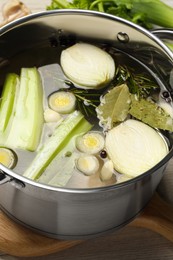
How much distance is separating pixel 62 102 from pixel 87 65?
12 centimetres

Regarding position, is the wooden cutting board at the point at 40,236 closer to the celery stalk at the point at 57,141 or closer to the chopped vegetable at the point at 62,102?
the celery stalk at the point at 57,141

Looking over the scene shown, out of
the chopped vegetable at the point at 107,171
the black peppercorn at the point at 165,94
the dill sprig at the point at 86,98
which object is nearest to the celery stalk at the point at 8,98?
the dill sprig at the point at 86,98

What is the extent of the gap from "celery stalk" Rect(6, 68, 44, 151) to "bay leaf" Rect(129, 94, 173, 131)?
0.66ft

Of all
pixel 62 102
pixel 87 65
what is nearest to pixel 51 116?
pixel 62 102

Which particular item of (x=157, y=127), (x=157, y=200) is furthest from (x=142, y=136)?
(x=157, y=200)

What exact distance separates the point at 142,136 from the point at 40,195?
11.0 inches

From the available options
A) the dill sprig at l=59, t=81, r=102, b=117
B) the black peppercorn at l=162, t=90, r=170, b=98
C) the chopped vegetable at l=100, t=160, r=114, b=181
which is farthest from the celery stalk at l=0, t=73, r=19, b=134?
the black peppercorn at l=162, t=90, r=170, b=98

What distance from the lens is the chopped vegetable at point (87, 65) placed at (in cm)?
118

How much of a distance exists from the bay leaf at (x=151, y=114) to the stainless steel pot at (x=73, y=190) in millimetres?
32

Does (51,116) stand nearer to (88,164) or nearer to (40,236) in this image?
(88,164)

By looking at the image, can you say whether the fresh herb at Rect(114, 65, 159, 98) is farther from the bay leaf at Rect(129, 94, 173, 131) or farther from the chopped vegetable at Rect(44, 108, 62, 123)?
the chopped vegetable at Rect(44, 108, 62, 123)

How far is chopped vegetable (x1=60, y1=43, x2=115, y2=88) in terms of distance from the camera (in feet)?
3.88

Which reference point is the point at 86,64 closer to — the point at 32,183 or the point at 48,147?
the point at 48,147

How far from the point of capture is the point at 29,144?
107 cm
